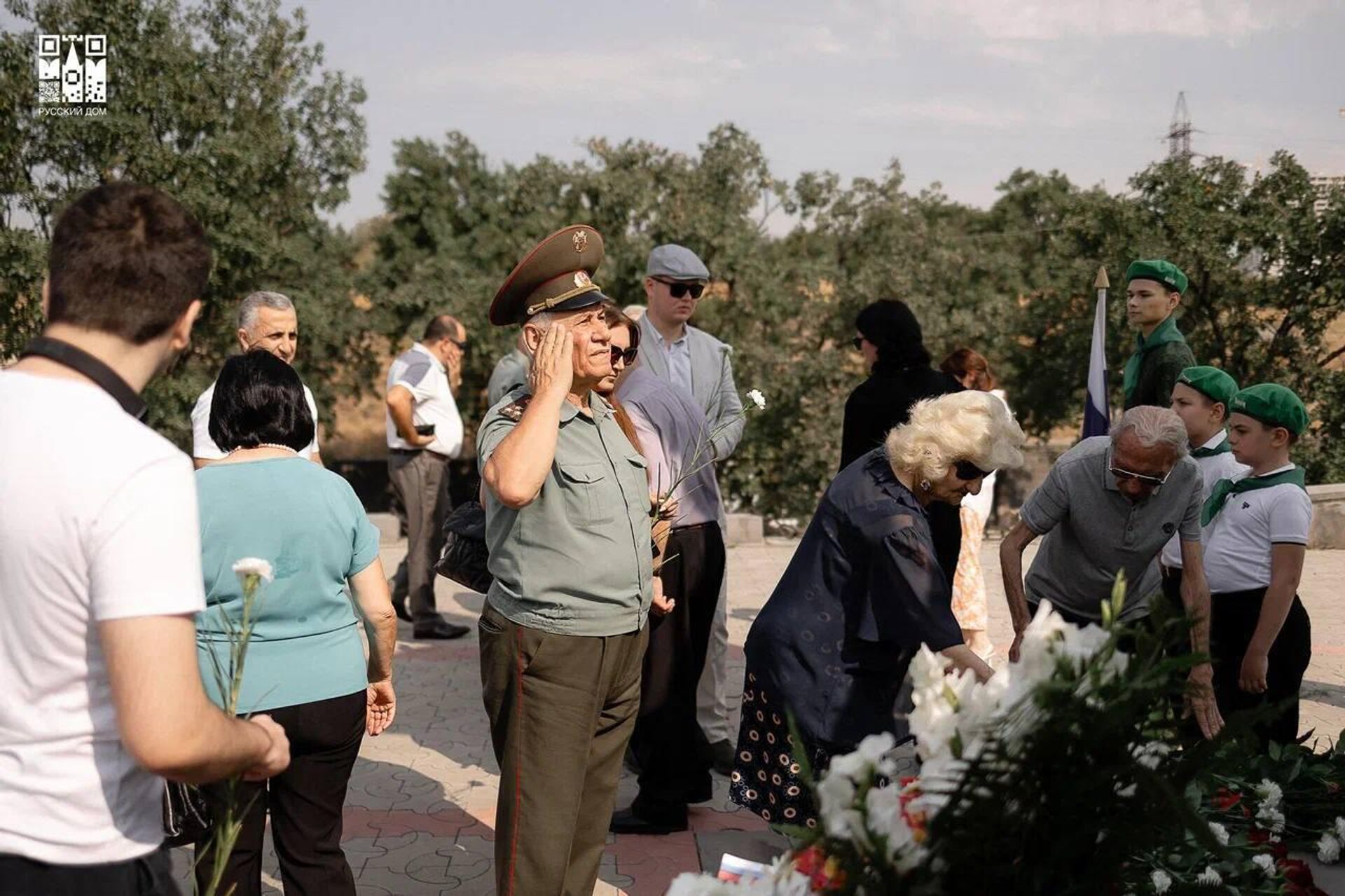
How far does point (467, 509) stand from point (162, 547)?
2.18 meters

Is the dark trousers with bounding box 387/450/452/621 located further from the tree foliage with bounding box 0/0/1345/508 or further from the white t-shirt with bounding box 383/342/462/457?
the tree foliage with bounding box 0/0/1345/508

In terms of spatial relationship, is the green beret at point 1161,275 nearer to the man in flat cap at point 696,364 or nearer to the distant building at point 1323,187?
the man in flat cap at point 696,364

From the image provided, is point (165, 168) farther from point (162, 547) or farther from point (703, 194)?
point (162, 547)

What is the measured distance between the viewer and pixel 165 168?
48.9 ft

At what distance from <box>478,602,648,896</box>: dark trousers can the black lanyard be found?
158 centimetres

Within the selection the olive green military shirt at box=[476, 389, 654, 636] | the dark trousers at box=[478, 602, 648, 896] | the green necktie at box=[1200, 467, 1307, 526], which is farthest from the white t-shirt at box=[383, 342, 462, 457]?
the green necktie at box=[1200, 467, 1307, 526]

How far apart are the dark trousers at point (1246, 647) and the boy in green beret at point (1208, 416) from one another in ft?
0.84

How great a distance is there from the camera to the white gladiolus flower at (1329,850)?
2.69 metres

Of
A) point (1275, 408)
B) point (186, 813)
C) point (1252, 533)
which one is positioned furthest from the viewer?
point (1252, 533)

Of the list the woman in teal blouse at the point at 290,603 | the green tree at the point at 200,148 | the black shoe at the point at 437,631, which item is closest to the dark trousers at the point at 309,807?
the woman in teal blouse at the point at 290,603

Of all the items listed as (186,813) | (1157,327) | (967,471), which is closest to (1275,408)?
(1157,327)

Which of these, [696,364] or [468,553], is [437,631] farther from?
[468,553]

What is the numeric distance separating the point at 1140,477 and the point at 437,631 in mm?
5146

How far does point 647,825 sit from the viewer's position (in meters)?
4.45
